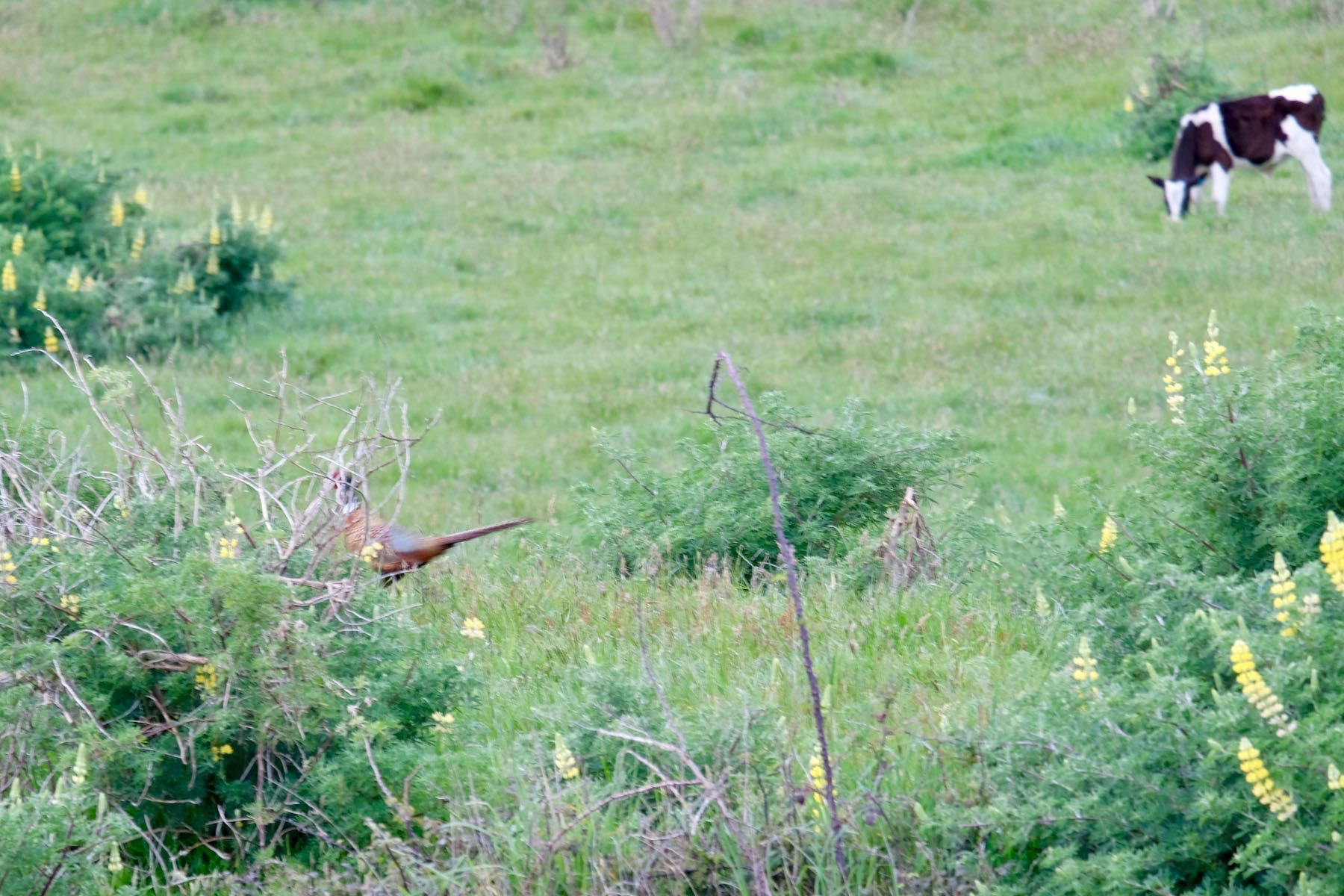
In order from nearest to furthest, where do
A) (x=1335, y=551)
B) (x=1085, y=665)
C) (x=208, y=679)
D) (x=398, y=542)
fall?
(x=1335, y=551)
(x=1085, y=665)
(x=208, y=679)
(x=398, y=542)

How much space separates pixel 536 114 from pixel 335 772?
19.7 metres

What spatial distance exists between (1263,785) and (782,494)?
10.1 ft

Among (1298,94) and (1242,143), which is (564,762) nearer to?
(1242,143)

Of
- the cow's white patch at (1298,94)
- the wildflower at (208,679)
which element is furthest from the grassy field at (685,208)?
the wildflower at (208,679)

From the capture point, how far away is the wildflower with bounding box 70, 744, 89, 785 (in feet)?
10.6

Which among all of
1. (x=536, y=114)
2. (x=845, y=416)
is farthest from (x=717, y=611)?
(x=536, y=114)

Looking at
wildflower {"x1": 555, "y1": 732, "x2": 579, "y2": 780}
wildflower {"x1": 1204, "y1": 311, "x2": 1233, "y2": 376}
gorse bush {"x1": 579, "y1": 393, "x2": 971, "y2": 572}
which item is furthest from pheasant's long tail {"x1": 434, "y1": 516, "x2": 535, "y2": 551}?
wildflower {"x1": 1204, "y1": 311, "x2": 1233, "y2": 376}

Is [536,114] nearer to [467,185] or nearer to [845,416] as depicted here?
[467,185]

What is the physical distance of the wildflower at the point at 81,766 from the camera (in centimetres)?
322

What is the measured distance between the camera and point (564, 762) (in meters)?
3.35

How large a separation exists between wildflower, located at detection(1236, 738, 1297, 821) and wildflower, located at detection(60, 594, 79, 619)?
2.57 m

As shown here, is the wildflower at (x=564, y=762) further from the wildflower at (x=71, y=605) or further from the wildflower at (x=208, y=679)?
the wildflower at (x=71, y=605)

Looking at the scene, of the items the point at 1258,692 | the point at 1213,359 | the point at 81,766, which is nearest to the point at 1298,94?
the point at 1213,359

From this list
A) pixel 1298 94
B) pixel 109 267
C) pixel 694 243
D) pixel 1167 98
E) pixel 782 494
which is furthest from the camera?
pixel 1167 98
